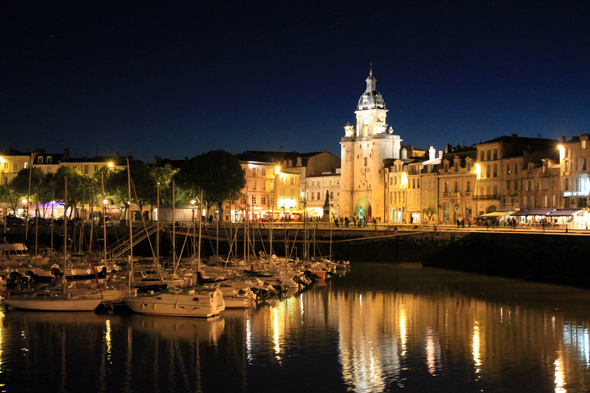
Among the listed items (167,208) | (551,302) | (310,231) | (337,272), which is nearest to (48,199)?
(167,208)

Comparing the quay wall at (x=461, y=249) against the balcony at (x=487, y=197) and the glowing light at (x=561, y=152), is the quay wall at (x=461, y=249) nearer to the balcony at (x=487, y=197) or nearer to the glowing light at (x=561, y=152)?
the glowing light at (x=561, y=152)

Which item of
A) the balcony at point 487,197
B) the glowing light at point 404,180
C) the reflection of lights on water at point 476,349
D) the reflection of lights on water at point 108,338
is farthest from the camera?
the glowing light at point 404,180

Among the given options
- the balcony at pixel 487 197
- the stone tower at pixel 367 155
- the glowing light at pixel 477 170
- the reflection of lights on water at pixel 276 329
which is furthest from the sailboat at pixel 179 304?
the stone tower at pixel 367 155

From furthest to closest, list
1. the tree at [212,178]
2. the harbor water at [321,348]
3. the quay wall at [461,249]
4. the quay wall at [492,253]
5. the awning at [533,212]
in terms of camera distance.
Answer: the tree at [212,178] → the awning at [533,212] → the quay wall at [461,249] → the quay wall at [492,253] → the harbor water at [321,348]

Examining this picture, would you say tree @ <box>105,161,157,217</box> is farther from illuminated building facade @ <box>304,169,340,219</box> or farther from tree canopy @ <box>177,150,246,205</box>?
illuminated building facade @ <box>304,169,340,219</box>

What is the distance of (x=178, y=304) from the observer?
112ft

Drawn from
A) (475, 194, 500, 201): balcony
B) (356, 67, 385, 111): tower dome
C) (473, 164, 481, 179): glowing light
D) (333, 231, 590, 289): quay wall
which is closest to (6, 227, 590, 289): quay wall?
(333, 231, 590, 289): quay wall

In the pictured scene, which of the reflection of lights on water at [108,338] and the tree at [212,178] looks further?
the tree at [212,178]

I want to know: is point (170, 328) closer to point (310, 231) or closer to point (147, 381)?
point (147, 381)

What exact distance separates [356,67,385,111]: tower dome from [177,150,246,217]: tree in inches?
989

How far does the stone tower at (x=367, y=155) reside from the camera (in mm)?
101250

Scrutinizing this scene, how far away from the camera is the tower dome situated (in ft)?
341

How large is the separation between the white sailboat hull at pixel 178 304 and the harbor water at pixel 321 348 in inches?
17.0

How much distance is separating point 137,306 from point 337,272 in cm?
2481
